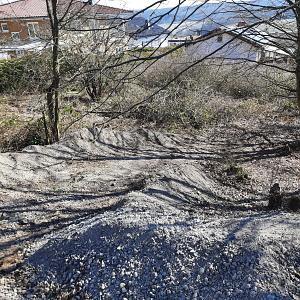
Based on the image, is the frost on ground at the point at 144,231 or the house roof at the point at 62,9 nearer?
the frost on ground at the point at 144,231

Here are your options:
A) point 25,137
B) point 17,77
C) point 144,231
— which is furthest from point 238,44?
point 17,77

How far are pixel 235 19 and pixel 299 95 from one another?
215cm

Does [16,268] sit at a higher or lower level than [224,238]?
lower

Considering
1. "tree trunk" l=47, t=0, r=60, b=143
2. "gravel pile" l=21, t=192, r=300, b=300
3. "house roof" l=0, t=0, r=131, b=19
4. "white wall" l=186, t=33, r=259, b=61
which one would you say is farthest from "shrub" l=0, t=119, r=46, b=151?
"gravel pile" l=21, t=192, r=300, b=300

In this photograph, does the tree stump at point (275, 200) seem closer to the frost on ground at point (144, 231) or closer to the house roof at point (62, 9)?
the frost on ground at point (144, 231)

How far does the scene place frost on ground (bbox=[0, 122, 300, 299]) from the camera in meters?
3.21

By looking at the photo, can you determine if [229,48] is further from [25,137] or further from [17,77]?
[17,77]

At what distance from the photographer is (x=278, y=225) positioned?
12.3 feet

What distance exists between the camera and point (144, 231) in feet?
12.2

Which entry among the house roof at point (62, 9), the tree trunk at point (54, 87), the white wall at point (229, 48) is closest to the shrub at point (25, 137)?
the tree trunk at point (54, 87)

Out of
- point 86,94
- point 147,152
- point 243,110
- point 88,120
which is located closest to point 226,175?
point 147,152

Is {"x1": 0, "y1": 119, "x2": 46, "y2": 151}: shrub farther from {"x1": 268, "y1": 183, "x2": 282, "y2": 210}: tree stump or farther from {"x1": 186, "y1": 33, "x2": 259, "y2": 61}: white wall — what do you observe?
{"x1": 268, "y1": 183, "x2": 282, "y2": 210}: tree stump

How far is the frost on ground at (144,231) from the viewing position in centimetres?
321

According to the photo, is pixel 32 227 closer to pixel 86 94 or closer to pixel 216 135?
pixel 216 135
